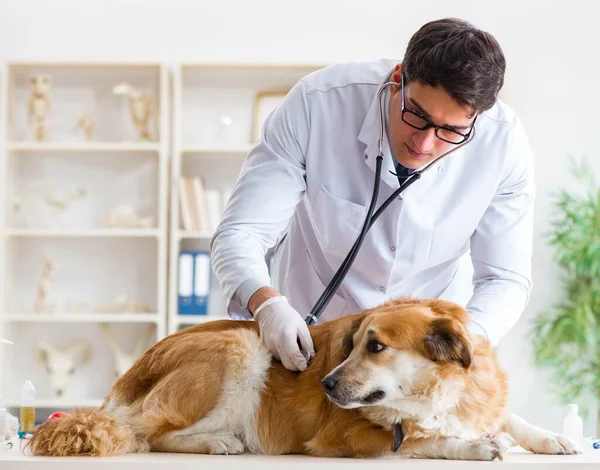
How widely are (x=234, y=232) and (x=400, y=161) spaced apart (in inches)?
16.2

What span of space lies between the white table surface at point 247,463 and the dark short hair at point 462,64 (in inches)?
26.7

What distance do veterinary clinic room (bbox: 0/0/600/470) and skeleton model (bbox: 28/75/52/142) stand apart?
0.02 meters

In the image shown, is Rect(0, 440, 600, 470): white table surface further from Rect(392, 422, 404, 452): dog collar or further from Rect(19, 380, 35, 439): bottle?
Rect(19, 380, 35, 439): bottle

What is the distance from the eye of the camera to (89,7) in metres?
4.82

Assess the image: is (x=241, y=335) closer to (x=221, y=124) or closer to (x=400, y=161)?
(x=400, y=161)

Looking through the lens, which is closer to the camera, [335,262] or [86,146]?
[335,262]

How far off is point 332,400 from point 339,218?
621 mm

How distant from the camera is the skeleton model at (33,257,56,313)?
469cm

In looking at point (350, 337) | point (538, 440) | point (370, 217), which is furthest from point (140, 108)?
point (538, 440)

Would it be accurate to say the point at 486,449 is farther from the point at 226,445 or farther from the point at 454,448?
the point at 226,445

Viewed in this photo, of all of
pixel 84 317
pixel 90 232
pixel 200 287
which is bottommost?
pixel 84 317

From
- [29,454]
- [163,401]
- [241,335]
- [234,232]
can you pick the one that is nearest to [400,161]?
[234,232]

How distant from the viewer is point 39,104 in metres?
4.64

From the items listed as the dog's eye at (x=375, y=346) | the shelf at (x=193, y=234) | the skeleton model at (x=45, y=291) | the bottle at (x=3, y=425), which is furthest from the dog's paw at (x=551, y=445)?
the skeleton model at (x=45, y=291)
